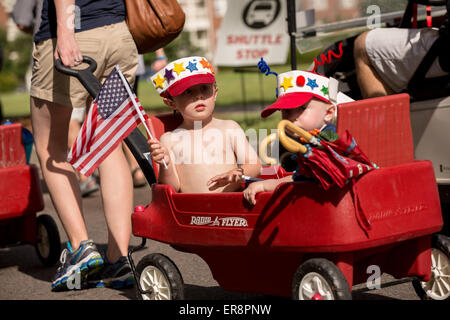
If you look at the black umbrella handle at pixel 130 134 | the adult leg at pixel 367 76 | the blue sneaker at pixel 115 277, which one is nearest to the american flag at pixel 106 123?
the black umbrella handle at pixel 130 134

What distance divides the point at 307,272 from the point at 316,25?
12.8 ft

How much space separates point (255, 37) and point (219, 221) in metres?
9.17

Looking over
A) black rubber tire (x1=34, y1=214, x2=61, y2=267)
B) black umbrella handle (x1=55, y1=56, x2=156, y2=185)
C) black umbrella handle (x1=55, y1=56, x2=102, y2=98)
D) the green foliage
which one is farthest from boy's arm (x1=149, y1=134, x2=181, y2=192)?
the green foliage

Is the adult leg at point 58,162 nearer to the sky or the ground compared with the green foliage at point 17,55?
nearer to the sky

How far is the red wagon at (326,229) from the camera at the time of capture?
3021 millimetres

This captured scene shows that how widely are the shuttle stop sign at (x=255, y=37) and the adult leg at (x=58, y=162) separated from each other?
7915mm

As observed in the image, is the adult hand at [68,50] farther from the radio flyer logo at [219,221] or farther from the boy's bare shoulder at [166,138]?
the radio flyer logo at [219,221]

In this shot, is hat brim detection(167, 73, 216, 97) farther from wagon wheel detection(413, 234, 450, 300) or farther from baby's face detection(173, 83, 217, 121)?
wagon wheel detection(413, 234, 450, 300)

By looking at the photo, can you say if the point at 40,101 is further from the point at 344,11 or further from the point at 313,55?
the point at 344,11

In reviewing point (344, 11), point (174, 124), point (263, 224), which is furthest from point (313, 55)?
point (263, 224)

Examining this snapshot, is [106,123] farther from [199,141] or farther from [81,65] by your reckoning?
[81,65]

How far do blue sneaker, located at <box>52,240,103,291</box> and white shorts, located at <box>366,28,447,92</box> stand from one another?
77.3 inches

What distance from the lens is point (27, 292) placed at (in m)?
4.56

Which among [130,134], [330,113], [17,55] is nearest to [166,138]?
[130,134]
